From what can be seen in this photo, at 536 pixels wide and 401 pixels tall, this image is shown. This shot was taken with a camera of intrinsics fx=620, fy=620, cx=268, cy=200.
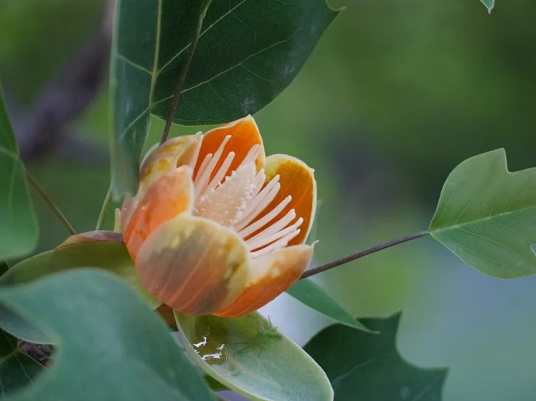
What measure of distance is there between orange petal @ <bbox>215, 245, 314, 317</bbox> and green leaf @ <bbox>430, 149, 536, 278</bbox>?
5.7 inches

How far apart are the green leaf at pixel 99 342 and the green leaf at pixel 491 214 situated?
22cm

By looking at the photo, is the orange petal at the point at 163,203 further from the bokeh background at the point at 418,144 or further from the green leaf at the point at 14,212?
the bokeh background at the point at 418,144

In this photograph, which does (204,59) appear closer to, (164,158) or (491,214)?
(164,158)

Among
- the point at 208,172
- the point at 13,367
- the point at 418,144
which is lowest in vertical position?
the point at 418,144

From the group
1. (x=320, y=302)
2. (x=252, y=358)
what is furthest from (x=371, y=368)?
(x=252, y=358)

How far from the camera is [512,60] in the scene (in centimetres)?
140

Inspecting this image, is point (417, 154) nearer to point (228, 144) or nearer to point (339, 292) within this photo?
point (339, 292)

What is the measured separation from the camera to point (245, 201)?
13.0 inches

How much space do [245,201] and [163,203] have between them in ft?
0.19

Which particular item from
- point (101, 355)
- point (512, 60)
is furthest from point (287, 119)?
point (101, 355)

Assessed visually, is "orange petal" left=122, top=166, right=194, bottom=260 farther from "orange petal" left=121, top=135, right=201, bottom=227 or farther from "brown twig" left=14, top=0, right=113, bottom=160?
"brown twig" left=14, top=0, right=113, bottom=160

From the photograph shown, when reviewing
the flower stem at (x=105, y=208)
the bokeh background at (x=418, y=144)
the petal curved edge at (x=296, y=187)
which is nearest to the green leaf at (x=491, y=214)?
the petal curved edge at (x=296, y=187)

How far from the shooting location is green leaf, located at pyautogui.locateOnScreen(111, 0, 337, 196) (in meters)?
0.26

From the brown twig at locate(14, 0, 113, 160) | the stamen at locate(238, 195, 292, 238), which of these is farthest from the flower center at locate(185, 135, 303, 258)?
the brown twig at locate(14, 0, 113, 160)
